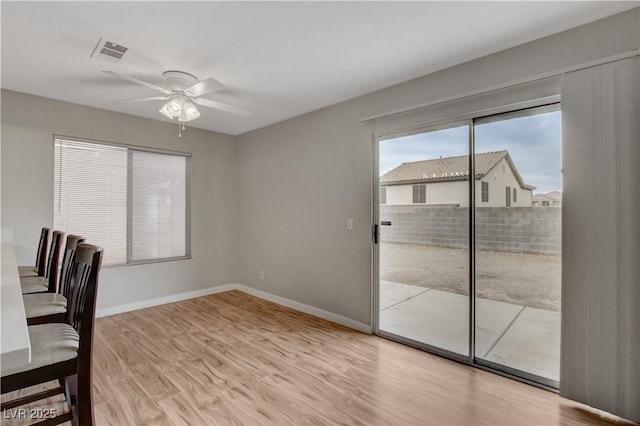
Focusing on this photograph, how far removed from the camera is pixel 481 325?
265 cm

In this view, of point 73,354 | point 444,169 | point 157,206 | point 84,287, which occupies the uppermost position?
point 444,169

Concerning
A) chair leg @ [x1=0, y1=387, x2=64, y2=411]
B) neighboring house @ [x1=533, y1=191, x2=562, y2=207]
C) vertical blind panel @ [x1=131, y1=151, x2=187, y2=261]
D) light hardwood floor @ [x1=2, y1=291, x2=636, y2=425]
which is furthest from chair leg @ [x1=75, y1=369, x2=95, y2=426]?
neighboring house @ [x1=533, y1=191, x2=562, y2=207]

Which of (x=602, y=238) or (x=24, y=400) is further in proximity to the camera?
(x=602, y=238)

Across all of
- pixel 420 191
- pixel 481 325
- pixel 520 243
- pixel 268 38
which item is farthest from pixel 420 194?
pixel 268 38

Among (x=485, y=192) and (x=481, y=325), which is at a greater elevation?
(x=485, y=192)

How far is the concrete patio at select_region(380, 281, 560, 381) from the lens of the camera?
2.37 m

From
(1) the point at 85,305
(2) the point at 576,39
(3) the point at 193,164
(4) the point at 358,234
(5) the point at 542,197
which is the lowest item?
(1) the point at 85,305

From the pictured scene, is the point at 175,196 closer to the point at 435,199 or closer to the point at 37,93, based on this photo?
the point at 37,93

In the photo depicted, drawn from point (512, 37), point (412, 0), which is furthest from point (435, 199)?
point (412, 0)

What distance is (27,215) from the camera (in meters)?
3.37

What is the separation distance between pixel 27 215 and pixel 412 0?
419 cm

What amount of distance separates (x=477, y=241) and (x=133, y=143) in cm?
420

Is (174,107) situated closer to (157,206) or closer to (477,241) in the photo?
(157,206)

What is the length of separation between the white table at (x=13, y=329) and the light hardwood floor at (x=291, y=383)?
43.8 inches
